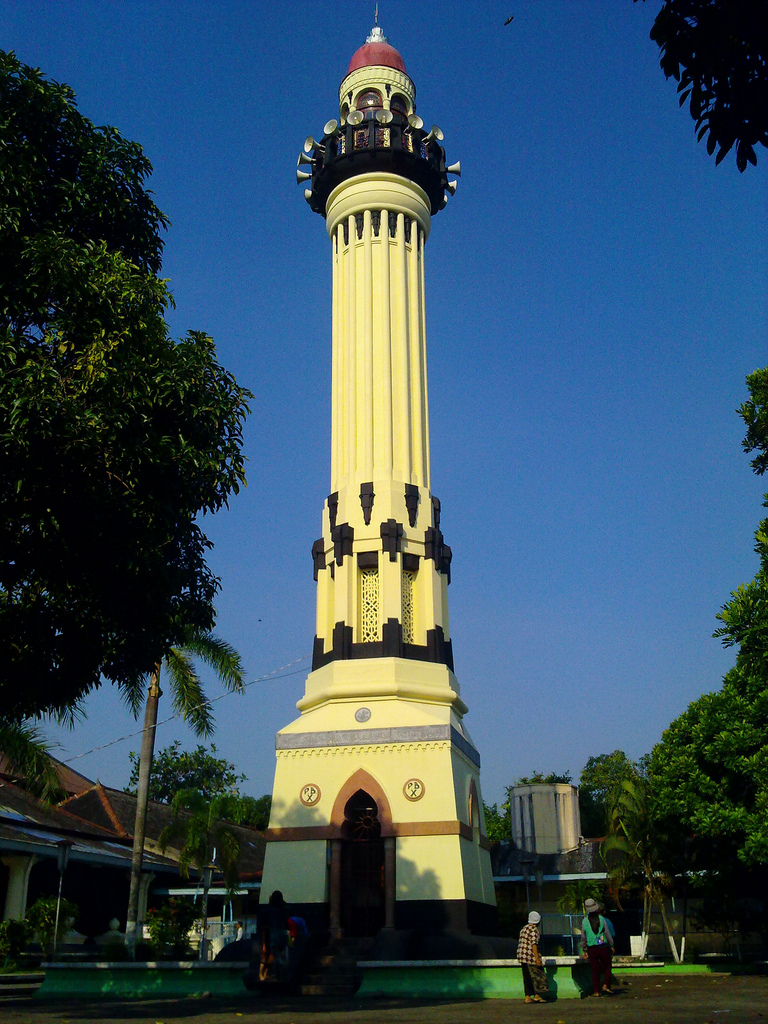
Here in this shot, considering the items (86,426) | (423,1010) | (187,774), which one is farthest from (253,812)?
(86,426)

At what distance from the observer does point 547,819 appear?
40.1 metres

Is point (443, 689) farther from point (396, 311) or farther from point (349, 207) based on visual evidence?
point (349, 207)

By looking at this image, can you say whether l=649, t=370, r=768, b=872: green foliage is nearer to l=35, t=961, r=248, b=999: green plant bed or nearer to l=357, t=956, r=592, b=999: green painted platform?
l=357, t=956, r=592, b=999: green painted platform

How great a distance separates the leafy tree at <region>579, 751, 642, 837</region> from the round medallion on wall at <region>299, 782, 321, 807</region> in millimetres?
30072

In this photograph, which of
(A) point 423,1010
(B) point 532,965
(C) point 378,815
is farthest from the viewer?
(C) point 378,815

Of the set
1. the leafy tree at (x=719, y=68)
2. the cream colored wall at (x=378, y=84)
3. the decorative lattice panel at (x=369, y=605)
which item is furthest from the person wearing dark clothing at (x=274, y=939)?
the cream colored wall at (x=378, y=84)

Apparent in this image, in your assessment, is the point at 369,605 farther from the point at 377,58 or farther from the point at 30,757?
the point at 377,58

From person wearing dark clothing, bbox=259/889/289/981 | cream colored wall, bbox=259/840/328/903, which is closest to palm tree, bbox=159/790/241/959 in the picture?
cream colored wall, bbox=259/840/328/903

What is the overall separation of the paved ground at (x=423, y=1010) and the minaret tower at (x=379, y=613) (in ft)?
17.7

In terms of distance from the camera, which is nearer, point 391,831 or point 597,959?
point 597,959

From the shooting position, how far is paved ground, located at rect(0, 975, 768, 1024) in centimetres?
1147

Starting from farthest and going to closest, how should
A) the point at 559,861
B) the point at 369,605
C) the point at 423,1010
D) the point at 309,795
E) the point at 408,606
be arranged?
the point at 559,861 → the point at 408,606 → the point at 369,605 → the point at 309,795 → the point at 423,1010

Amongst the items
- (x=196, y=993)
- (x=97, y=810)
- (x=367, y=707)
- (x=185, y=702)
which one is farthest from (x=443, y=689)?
(x=97, y=810)

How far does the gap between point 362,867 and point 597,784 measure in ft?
117
